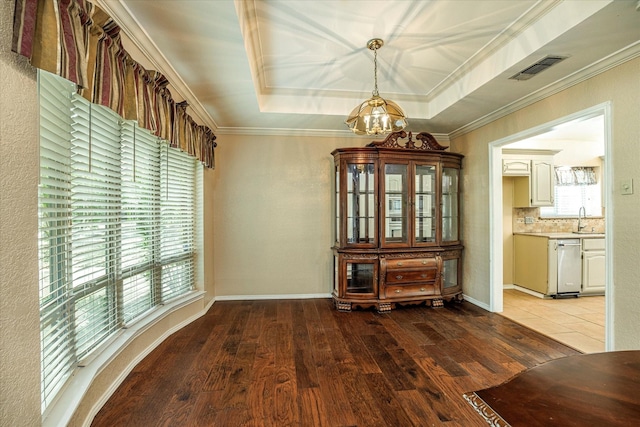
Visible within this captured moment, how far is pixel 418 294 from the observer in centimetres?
385

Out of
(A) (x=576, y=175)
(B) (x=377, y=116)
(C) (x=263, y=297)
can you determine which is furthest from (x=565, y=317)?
(C) (x=263, y=297)

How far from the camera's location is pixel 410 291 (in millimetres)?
3828

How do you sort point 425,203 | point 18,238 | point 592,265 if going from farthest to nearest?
point 592,265 → point 425,203 → point 18,238

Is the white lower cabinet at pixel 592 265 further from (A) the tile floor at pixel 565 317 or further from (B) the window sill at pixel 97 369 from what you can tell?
(B) the window sill at pixel 97 369

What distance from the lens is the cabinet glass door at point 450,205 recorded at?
161 inches

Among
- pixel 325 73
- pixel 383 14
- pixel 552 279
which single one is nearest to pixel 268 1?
pixel 383 14

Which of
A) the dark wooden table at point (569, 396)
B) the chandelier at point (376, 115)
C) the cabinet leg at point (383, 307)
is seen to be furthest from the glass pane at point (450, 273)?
the dark wooden table at point (569, 396)

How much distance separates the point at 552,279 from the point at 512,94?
2833mm

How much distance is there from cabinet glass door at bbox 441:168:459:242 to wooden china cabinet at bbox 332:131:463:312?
0.41 ft

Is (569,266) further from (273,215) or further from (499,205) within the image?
(273,215)

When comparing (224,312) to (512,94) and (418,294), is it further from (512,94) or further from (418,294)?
(512,94)

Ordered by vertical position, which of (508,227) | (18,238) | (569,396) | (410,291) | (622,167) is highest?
(622,167)

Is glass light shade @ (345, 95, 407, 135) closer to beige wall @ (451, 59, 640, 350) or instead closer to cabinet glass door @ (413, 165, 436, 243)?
cabinet glass door @ (413, 165, 436, 243)

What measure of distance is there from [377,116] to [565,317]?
333 cm
